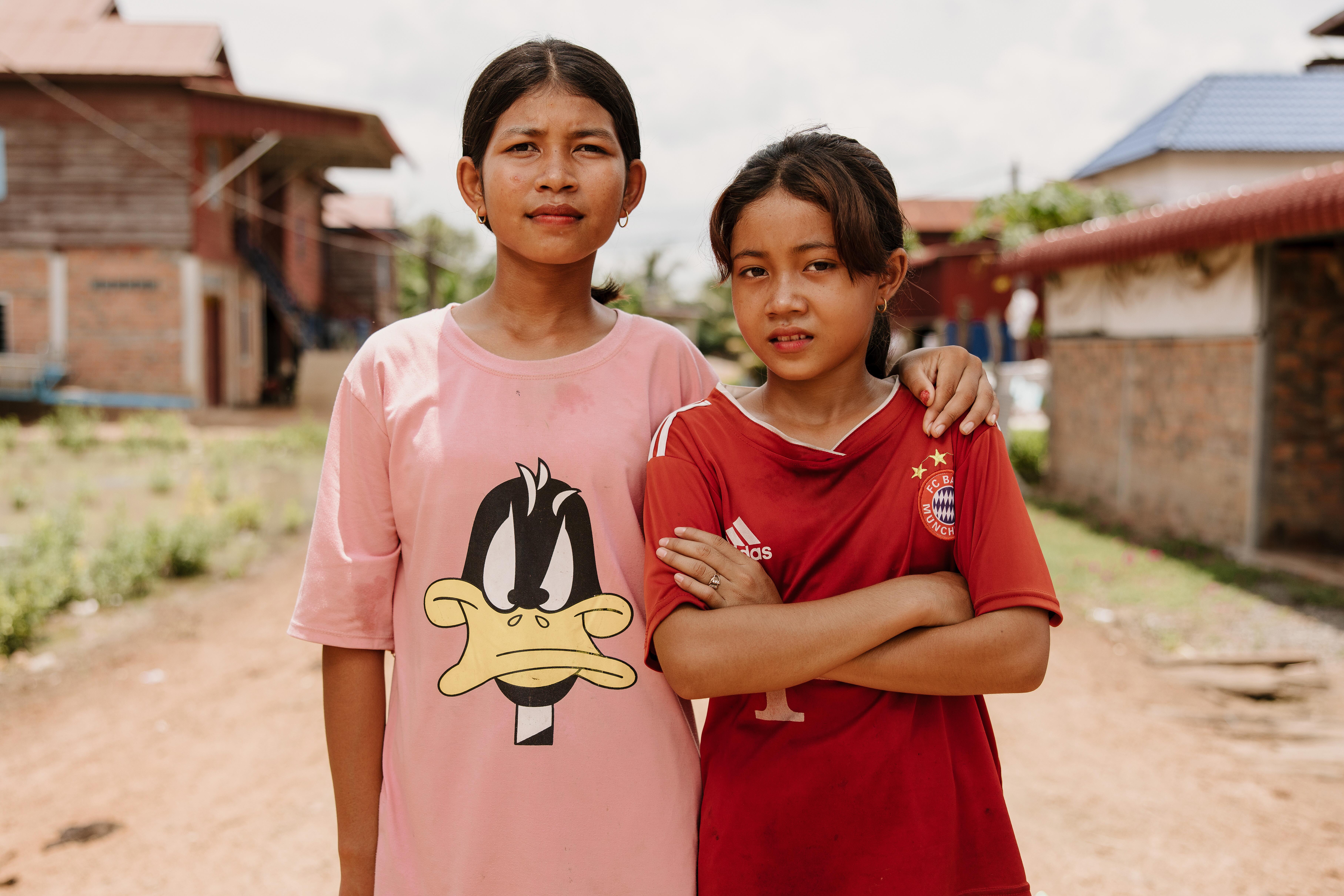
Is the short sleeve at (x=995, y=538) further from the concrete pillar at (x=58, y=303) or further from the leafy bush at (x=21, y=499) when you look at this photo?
the concrete pillar at (x=58, y=303)

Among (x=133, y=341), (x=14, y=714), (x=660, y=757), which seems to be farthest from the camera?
(x=133, y=341)

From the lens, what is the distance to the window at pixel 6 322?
53.5ft

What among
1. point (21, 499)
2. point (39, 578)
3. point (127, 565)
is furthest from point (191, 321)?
point (39, 578)

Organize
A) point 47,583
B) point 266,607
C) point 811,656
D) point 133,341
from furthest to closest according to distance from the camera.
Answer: point 133,341 < point 266,607 < point 47,583 < point 811,656

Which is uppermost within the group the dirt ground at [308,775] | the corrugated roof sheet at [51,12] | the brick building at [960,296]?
the corrugated roof sheet at [51,12]

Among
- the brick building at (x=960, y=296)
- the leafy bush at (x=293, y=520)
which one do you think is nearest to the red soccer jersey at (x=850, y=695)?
the leafy bush at (x=293, y=520)

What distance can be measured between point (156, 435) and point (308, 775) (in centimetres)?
1065

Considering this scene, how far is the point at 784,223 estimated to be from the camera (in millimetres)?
1566

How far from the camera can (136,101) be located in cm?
1653

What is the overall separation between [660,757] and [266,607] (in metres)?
5.70

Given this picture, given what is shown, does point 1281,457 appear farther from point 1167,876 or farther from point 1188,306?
point 1167,876

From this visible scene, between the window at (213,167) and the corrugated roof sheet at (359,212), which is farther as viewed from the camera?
the corrugated roof sheet at (359,212)

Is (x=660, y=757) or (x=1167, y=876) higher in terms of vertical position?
(x=660, y=757)

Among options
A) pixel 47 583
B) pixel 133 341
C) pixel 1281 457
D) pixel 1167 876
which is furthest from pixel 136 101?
pixel 1167 876
